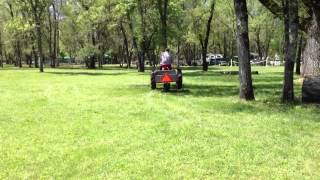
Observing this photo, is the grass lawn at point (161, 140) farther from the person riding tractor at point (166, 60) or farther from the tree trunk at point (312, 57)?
the tree trunk at point (312, 57)

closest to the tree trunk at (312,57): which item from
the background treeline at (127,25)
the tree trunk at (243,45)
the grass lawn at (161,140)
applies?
the tree trunk at (243,45)

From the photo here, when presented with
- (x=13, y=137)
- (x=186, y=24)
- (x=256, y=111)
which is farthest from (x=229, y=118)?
(x=186, y=24)

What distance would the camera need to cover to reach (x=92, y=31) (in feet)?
188

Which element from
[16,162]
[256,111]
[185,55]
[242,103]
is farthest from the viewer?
[185,55]

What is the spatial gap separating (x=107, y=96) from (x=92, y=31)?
129ft

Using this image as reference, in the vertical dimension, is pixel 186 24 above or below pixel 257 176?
above

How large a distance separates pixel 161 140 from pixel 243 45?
23.7 ft

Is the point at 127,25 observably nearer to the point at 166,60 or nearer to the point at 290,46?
the point at 166,60

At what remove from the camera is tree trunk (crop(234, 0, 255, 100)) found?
53.0ft

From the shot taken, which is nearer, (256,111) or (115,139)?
(115,139)

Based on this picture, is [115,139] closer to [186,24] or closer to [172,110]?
[172,110]

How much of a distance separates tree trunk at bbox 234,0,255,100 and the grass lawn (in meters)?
0.63

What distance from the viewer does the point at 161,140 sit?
987 centimetres

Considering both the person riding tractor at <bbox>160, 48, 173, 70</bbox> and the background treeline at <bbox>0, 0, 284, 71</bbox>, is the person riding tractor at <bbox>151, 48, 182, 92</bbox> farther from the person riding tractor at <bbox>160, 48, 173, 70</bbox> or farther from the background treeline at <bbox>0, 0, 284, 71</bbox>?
the background treeline at <bbox>0, 0, 284, 71</bbox>
